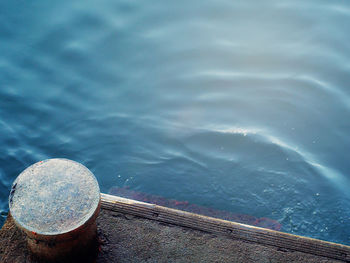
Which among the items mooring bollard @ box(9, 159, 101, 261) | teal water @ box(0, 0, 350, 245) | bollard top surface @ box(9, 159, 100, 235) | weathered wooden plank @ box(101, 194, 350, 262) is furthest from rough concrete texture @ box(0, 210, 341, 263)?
teal water @ box(0, 0, 350, 245)

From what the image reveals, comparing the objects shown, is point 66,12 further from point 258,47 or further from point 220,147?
point 220,147

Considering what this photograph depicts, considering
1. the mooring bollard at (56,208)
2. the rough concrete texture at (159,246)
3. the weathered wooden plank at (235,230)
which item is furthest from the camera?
the weathered wooden plank at (235,230)

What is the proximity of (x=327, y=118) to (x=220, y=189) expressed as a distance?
255cm

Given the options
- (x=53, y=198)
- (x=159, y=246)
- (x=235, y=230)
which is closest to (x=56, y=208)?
(x=53, y=198)

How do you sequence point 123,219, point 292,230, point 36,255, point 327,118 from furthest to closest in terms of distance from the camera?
point 327,118
point 292,230
point 123,219
point 36,255

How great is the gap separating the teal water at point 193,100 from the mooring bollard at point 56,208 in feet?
8.68

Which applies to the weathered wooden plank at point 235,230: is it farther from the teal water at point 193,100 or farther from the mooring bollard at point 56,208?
the teal water at point 193,100

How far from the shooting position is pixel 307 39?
845 centimetres

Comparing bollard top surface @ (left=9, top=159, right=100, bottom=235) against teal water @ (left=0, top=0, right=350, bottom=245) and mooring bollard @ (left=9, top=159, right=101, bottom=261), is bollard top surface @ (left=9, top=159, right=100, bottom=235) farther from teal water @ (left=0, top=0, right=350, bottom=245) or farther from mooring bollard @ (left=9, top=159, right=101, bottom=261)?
teal water @ (left=0, top=0, right=350, bottom=245)

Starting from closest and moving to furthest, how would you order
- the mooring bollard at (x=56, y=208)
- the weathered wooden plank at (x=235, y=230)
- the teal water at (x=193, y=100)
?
the mooring bollard at (x=56, y=208) < the weathered wooden plank at (x=235, y=230) < the teal water at (x=193, y=100)

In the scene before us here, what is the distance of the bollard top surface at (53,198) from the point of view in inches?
120

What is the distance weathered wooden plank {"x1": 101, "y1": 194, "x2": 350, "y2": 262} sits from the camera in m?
3.85

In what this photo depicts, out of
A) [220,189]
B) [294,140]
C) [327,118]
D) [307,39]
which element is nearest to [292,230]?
[220,189]

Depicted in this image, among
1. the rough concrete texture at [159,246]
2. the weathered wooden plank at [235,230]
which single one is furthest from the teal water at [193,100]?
the rough concrete texture at [159,246]
